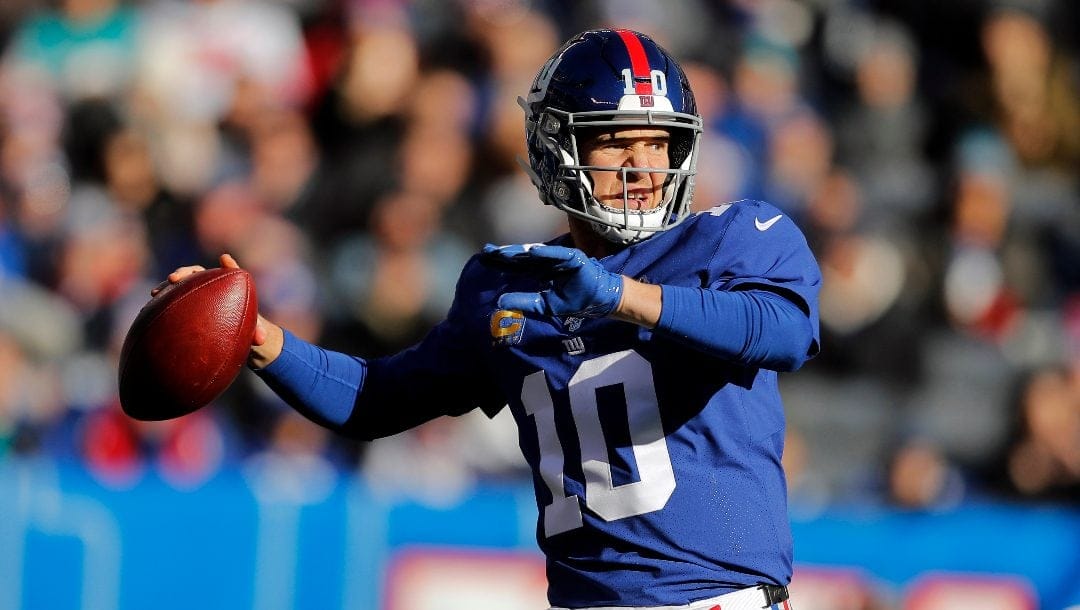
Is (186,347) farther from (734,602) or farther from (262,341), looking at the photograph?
(734,602)

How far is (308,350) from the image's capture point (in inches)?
137

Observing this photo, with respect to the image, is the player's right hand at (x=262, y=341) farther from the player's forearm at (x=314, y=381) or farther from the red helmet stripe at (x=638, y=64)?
the red helmet stripe at (x=638, y=64)

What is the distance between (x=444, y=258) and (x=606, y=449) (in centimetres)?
397

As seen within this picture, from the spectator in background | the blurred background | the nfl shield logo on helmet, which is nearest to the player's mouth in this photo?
the nfl shield logo on helmet

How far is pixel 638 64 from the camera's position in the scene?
316 centimetres

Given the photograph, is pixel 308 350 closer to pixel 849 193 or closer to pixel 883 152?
pixel 849 193

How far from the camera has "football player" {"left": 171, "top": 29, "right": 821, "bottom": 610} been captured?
112 inches

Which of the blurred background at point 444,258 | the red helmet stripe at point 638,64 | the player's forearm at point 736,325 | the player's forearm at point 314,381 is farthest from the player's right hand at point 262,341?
the blurred background at point 444,258

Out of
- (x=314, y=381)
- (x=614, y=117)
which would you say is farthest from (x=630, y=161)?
(x=314, y=381)

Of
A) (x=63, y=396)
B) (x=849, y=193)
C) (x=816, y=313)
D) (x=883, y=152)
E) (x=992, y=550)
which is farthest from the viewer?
(x=883, y=152)

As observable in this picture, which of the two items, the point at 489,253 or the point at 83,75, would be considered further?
the point at 83,75

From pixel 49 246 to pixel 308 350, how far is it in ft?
14.0

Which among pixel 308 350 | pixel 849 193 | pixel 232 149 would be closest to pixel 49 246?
pixel 232 149

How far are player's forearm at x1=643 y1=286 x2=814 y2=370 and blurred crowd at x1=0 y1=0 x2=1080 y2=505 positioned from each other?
3.23 m
